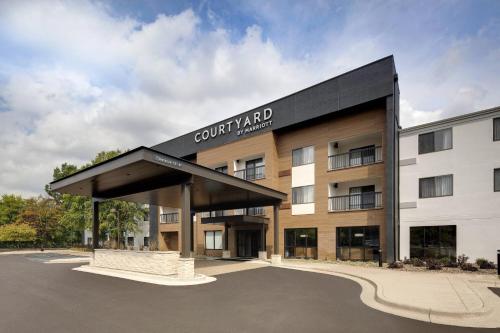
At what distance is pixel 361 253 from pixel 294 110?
39.9ft

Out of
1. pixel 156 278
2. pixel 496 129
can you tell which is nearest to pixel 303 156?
pixel 496 129

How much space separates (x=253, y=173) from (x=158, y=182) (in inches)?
503

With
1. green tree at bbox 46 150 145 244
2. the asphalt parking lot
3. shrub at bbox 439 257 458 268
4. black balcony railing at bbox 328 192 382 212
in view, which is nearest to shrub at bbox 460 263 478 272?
shrub at bbox 439 257 458 268

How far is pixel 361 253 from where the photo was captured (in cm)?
2391

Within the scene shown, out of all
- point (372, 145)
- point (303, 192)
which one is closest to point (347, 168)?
point (372, 145)

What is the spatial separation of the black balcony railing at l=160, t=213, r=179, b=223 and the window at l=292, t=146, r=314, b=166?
58.3 feet

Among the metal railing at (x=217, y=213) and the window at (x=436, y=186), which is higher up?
the window at (x=436, y=186)

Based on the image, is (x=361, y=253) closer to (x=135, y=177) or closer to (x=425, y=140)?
(x=425, y=140)

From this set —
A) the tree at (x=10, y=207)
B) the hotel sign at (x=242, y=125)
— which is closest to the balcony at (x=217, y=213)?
the hotel sign at (x=242, y=125)

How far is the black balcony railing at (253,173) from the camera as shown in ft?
100

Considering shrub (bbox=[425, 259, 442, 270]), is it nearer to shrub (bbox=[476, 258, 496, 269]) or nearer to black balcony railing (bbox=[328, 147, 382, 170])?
shrub (bbox=[476, 258, 496, 269])

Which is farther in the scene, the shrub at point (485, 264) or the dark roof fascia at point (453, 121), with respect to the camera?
the dark roof fascia at point (453, 121)

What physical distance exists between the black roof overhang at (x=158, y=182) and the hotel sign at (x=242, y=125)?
7358 mm

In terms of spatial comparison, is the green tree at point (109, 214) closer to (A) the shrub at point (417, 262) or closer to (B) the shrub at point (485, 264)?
(A) the shrub at point (417, 262)
